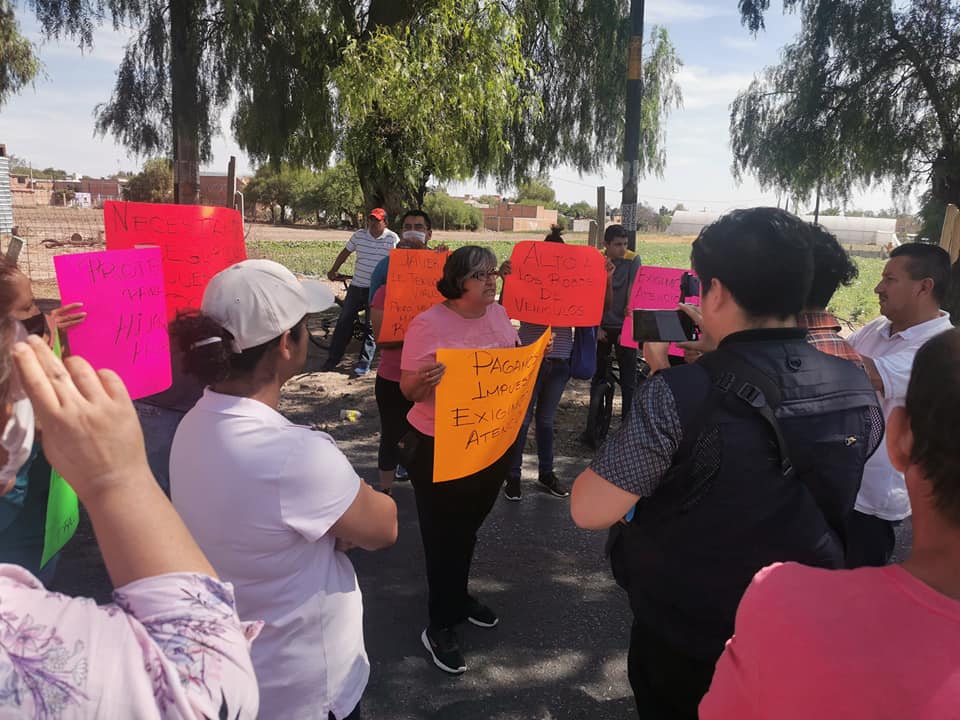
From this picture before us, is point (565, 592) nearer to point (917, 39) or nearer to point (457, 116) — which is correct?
point (457, 116)

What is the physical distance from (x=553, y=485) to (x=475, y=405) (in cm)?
233

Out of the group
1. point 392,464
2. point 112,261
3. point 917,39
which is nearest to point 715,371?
point 112,261

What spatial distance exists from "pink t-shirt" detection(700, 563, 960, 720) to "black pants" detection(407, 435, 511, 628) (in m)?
1.98

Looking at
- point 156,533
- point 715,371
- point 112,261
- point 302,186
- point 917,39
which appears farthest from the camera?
point 302,186

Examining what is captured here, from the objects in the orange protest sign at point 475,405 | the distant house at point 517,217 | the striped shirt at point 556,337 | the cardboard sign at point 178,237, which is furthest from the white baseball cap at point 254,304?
the distant house at point 517,217

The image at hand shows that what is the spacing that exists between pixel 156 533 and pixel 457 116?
7.51 meters

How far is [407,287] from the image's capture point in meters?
4.10

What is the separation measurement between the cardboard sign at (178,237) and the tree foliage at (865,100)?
6.73 m

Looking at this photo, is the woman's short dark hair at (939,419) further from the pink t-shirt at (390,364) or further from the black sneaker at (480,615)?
the pink t-shirt at (390,364)

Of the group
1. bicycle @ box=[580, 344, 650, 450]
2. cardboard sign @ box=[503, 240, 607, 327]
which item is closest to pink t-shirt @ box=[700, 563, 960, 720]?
cardboard sign @ box=[503, 240, 607, 327]

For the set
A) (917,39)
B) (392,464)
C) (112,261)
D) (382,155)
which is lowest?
(392,464)

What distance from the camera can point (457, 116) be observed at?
7742 mm

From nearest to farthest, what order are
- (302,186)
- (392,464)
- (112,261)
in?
(112,261)
(392,464)
(302,186)

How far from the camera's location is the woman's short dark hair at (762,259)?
60.7 inches
